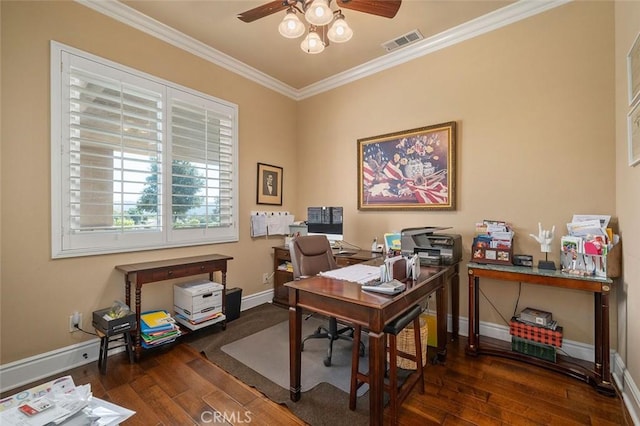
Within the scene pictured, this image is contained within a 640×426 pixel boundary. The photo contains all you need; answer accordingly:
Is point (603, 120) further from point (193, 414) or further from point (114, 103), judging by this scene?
point (114, 103)

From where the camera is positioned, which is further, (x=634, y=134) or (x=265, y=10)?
(x=265, y=10)

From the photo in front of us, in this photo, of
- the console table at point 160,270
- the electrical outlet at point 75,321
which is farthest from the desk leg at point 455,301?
the electrical outlet at point 75,321

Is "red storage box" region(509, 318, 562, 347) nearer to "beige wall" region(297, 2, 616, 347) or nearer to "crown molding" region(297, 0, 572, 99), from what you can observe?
"beige wall" region(297, 2, 616, 347)

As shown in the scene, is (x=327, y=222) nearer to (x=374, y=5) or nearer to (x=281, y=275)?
(x=281, y=275)

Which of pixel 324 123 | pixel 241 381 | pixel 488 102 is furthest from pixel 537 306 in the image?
pixel 324 123

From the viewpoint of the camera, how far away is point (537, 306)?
8.29 ft

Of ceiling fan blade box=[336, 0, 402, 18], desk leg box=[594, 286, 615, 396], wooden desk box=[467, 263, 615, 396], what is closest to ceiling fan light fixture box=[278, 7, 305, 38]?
ceiling fan blade box=[336, 0, 402, 18]

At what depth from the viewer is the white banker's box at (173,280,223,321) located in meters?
2.76

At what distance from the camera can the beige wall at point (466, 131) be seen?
2.09 metres

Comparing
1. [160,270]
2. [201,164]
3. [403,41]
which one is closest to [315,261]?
[160,270]

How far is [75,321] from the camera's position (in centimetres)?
233

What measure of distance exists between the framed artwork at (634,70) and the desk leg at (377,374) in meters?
2.20

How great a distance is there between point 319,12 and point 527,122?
2.08 meters

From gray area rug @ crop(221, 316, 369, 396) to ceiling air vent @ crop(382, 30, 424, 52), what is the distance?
315cm
